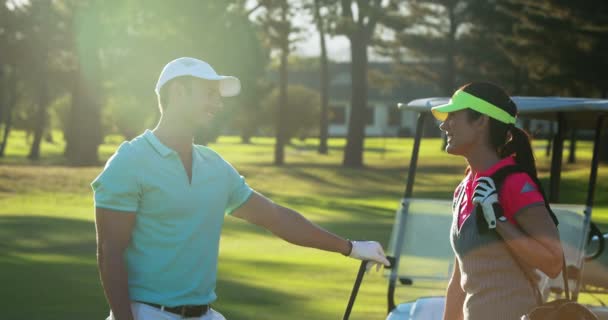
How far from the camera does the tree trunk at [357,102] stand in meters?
55.4

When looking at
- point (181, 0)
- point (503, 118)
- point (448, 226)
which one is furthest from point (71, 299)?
point (181, 0)

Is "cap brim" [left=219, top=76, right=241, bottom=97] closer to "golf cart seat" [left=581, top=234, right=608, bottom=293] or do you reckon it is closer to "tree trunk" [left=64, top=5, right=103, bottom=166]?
"golf cart seat" [left=581, top=234, right=608, bottom=293]

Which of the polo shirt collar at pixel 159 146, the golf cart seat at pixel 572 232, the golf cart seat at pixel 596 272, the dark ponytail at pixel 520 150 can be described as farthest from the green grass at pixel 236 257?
the polo shirt collar at pixel 159 146

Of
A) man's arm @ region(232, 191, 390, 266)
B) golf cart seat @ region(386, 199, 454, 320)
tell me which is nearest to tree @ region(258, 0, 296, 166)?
golf cart seat @ region(386, 199, 454, 320)

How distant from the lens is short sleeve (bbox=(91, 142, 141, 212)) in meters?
4.31

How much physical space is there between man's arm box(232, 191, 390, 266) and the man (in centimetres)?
37

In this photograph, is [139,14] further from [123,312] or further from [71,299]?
[123,312]

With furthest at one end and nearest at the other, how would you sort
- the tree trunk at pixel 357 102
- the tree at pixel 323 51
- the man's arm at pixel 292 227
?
the tree trunk at pixel 357 102 < the tree at pixel 323 51 < the man's arm at pixel 292 227

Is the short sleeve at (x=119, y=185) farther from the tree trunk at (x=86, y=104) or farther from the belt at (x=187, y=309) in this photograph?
the tree trunk at (x=86, y=104)

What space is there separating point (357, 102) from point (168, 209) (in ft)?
174

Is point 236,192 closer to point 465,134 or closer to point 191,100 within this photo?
point 191,100

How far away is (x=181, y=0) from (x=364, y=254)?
39489 millimetres

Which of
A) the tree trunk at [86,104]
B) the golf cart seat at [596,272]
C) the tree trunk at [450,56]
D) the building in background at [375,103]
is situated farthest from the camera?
the building in background at [375,103]

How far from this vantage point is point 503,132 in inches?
178
